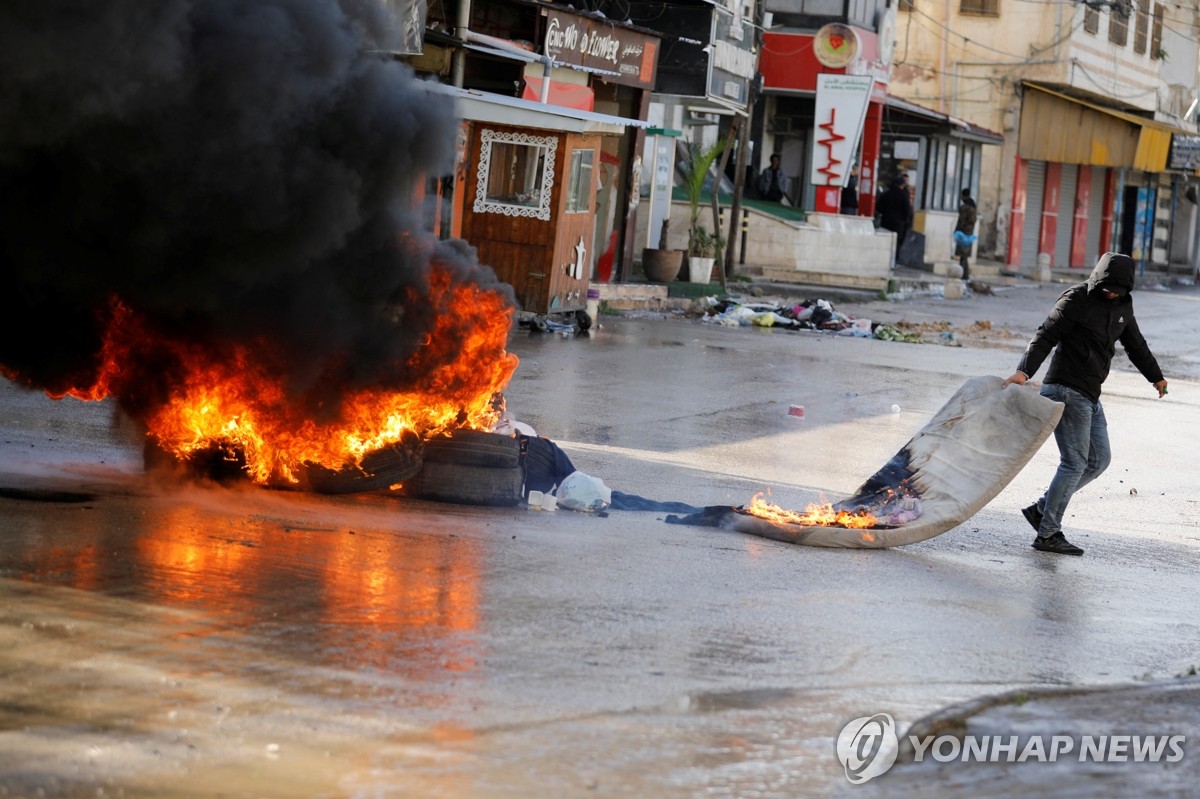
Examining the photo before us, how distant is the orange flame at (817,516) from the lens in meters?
8.35

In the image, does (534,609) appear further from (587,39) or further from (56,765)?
(587,39)

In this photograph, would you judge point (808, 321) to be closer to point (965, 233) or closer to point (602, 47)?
point (602, 47)

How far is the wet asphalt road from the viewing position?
4398 mm

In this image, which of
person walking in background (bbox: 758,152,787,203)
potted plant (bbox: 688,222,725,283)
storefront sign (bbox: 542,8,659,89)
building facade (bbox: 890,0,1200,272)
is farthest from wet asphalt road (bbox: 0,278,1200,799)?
building facade (bbox: 890,0,1200,272)

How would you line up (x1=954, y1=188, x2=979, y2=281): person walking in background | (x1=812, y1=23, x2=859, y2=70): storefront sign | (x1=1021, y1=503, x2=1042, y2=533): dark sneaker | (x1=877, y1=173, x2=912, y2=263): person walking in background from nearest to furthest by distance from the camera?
(x1=1021, y1=503, x2=1042, y2=533): dark sneaker
(x1=812, y1=23, x2=859, y2=70): storefront sign
(x1=877, y1=173, x2=912, y2=263): person walking in background
(x1=954, y1=188, x2=979, y2=281): person walking in background

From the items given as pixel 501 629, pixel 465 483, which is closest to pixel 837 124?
pixel 465 483

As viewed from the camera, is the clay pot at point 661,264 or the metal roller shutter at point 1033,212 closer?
the clay pot at point 661,264

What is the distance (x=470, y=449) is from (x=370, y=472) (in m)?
0.54

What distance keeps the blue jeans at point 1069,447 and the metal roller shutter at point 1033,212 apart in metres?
40.5

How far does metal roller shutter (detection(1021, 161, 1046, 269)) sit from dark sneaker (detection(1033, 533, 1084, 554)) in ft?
134

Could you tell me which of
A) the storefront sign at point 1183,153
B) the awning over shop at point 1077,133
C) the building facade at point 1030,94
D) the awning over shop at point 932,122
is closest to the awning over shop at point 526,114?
the awning over shop at point 932,122

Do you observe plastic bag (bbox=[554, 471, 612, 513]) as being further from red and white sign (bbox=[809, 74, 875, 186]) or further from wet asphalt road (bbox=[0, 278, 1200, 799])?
red and white sign (bbox=[809, 74, 875, 186])

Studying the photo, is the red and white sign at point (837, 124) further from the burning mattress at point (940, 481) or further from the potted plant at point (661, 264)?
the burning mattress at point (940, 481)

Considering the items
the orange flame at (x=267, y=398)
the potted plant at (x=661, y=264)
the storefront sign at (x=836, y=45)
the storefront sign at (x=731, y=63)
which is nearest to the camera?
the orange flame at (x=267, y=398)
